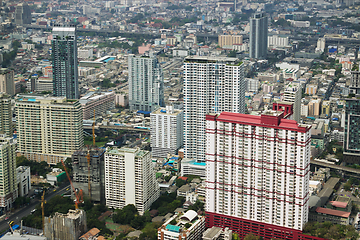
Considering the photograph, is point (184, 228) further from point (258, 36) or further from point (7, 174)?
point (258, 36)

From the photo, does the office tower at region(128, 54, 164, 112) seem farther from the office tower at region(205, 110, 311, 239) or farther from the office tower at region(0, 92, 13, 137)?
the office tower at region(205, 110, 311, 239)

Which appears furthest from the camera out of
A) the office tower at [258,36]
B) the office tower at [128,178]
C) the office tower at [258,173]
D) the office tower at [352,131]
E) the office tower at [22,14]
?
the office tower at [22,14]

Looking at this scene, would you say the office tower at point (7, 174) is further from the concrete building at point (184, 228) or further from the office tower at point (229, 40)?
the office tower at point (229, 40)

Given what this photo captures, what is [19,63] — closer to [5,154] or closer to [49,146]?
[49,146]

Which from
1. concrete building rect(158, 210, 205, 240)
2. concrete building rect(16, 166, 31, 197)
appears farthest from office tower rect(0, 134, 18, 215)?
concrete building rect(158, 210, 205, 240)

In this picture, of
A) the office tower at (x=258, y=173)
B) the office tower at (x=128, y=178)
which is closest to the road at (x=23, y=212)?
the office tower at (x=128, y=178)
